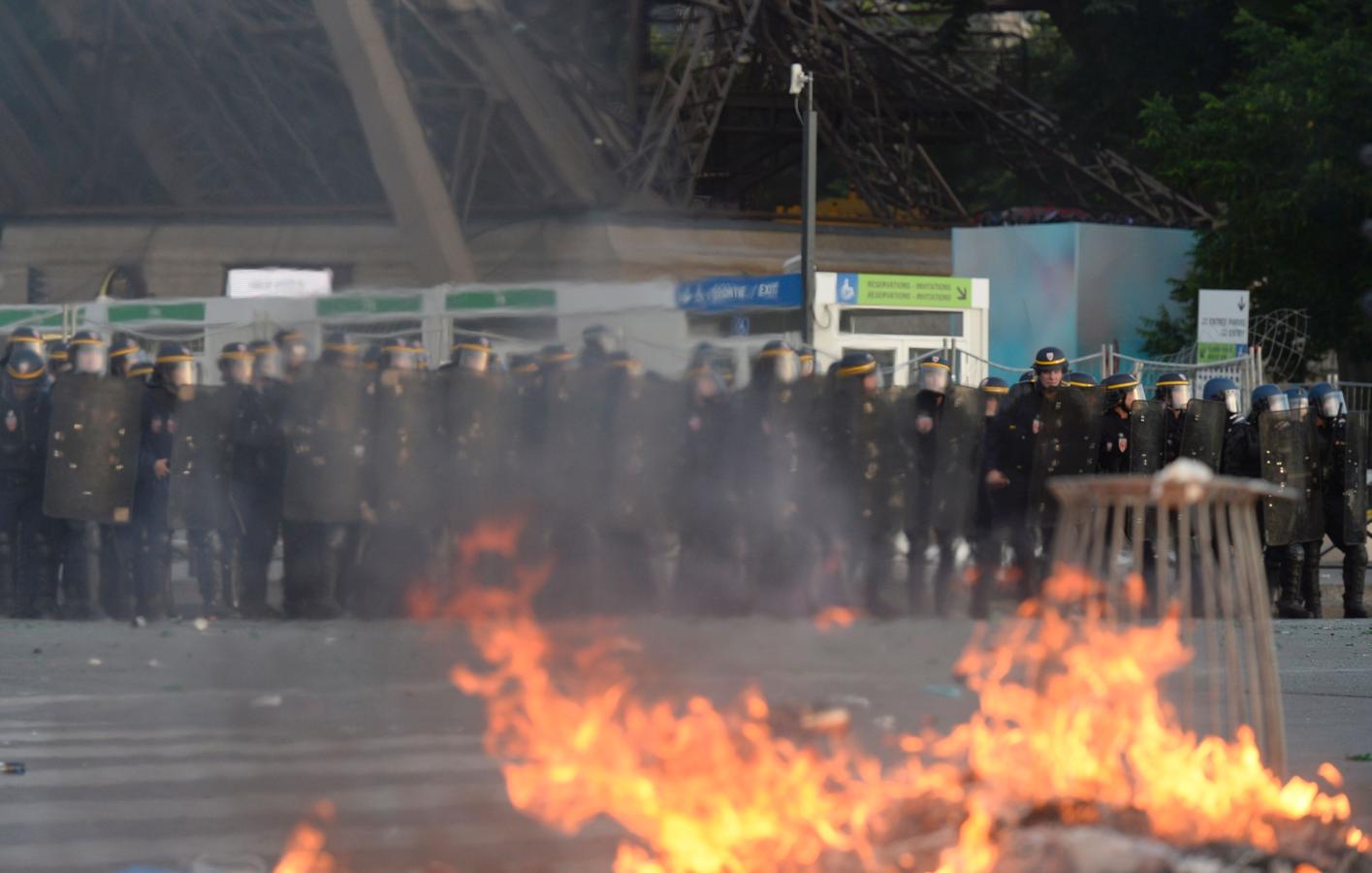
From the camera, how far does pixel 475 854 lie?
522 cm

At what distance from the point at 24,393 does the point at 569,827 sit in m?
6.48

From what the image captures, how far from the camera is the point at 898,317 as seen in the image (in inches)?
599

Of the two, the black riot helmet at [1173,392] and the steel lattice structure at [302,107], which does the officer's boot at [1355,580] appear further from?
the steel lattice structure at [302,107]

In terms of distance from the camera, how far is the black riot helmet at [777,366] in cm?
938

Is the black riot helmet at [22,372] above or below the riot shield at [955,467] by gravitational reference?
above

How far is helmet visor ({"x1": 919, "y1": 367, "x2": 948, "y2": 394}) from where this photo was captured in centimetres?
1116

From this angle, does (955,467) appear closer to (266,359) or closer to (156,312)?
(266,359)

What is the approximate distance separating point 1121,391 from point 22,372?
627 centimetres

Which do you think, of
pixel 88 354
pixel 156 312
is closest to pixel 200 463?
pixel 88 354

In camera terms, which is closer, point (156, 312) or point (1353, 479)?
point (156, 312)

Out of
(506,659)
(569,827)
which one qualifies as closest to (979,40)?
(506,659)

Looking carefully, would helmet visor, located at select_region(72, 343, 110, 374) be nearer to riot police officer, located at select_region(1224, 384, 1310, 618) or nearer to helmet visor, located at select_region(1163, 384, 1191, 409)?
helmet visor, located at select_region(1163, 384, 1191, 409)

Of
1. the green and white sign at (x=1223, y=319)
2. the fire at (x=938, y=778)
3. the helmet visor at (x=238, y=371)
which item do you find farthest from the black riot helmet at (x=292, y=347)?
the green and white sign at (x=1223, y=319)

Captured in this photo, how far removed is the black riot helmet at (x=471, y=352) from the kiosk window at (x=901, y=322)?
4.60 meters
